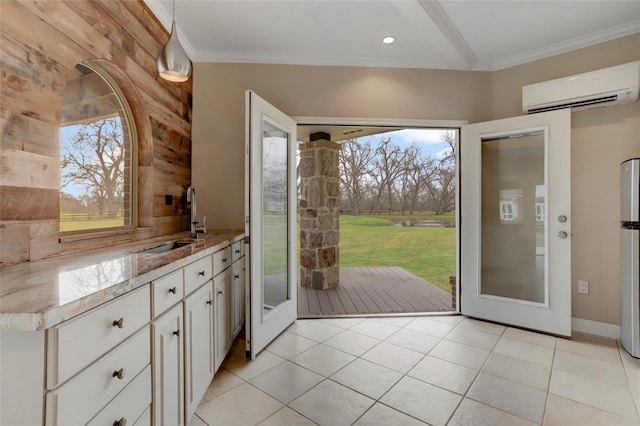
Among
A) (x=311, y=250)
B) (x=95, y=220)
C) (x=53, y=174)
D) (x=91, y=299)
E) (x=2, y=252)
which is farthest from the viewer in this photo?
(x=311, y=250)

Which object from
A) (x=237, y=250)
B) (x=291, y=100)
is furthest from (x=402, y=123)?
(x=237, y=250)

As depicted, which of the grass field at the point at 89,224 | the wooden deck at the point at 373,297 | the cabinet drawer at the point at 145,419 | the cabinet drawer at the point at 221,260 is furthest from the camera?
the wooden deck at the point at 373,297

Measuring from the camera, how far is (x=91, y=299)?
2.80 feet

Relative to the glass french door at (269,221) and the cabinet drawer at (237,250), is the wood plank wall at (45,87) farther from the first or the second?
the glass french door at (269,221)

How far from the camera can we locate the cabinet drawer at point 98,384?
2.57 feet

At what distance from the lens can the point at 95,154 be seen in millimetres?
1850

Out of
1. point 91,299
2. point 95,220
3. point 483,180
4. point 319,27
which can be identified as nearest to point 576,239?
point 483,180

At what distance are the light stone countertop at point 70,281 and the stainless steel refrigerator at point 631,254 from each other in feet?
10.4

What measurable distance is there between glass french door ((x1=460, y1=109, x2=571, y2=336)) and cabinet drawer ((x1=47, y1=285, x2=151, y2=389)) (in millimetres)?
3022

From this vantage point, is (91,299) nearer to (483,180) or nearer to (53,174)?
(53,174)

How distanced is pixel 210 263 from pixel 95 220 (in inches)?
29.7

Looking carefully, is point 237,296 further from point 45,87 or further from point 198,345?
point 45,87

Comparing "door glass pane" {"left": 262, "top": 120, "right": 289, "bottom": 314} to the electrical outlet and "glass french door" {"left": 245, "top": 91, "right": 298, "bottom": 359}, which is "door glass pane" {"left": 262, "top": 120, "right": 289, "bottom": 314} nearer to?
"glass french door" {"left": 245, "top": 91, "right": 298, "bottom": 359}

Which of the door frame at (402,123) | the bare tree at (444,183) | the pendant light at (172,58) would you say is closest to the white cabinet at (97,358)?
the pendant light at (172,58)
